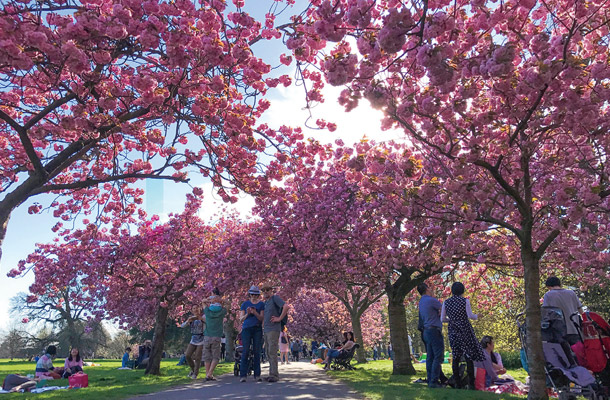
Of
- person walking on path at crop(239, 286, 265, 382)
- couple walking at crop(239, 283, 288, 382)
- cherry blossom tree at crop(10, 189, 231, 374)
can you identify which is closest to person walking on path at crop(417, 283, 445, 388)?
couple walking at crop(239, 283, 288, 382)

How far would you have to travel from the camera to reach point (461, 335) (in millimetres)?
7957

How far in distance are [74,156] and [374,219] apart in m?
8.68

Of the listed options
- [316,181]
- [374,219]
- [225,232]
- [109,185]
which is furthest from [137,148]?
[225,232]

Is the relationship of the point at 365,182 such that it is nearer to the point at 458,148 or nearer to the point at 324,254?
the point at 458,148

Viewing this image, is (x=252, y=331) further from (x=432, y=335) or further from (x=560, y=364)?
(x=560, y=364)

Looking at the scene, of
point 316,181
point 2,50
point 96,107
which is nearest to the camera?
point 2,50

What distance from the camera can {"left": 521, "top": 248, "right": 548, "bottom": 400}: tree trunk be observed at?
6.11 metres

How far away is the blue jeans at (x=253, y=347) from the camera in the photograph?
961 cm

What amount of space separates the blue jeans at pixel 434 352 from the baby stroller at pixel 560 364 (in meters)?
1.66

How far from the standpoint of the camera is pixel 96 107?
8.00 meters

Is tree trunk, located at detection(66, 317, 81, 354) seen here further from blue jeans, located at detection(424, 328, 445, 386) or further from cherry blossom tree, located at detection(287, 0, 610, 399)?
cherry blossom tree, located at detection(287, 0, 610, 399)

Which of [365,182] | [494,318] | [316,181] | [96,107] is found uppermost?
[316,181]

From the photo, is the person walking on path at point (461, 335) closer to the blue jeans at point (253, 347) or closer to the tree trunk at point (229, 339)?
the blue jeans at point (253, 347)

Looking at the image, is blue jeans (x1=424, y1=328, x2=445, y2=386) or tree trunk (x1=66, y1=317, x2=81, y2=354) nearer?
blue jeans (x1=424, y1=328, x2=445, y2=386)
